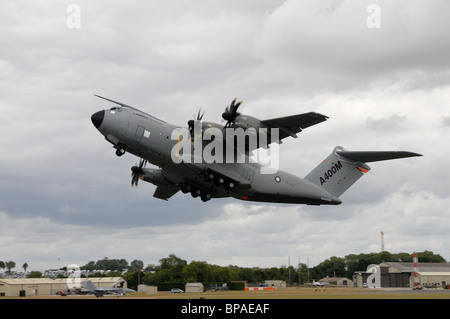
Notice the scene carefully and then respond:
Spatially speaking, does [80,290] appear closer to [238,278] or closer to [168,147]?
[238,278]

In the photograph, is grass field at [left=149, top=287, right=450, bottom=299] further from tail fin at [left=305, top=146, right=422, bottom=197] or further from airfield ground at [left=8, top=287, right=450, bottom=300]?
tail fin at [left=305, top=146, right=422, bottom=197]

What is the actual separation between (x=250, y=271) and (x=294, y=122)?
69355mm

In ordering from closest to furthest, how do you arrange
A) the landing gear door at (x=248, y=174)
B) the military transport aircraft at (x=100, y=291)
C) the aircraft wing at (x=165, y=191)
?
the landing gear door at (x=248, y=174) < the aircraft wing at (x=165, y=191) < the military transport aircraft at (x=100, y=291)

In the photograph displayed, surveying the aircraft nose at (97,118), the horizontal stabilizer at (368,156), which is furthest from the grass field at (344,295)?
the aircraft nose at (97,118)

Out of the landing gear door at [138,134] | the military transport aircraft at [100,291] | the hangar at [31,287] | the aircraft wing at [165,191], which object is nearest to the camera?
the landing gear door at [138,134]

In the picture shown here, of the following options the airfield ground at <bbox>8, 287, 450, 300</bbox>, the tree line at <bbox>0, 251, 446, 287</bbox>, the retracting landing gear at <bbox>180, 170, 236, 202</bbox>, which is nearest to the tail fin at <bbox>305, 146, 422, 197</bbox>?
the retracting landing gear at <bbox>180, 170, 236, 202</bbox>

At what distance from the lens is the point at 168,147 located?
27.3 m

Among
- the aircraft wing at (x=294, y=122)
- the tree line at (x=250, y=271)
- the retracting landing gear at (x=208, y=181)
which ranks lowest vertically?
the tree line at (x=250, y=271)

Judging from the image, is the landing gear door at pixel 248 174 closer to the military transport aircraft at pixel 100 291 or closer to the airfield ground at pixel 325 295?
the airfield ground at pixel 325 295

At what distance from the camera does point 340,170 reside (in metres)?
32.2

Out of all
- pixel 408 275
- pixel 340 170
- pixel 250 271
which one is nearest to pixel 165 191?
pixel 340 170

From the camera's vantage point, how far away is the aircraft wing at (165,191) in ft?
113

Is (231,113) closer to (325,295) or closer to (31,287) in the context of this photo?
(325,295)

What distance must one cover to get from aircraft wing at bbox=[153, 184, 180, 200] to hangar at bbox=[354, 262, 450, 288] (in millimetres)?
48097
